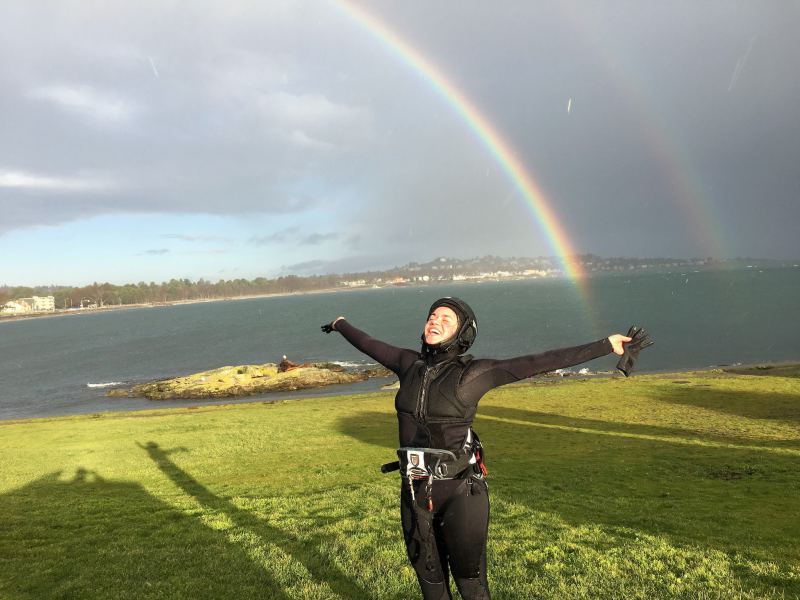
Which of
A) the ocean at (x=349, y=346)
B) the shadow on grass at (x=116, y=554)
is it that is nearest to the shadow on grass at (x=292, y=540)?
the shadow on grass at (x=116, y=554)

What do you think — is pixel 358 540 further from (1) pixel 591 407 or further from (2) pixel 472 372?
(1) pixel 591 407

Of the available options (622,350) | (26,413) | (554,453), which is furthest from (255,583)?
(26,413)

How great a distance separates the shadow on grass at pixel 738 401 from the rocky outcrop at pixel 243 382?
3516cm

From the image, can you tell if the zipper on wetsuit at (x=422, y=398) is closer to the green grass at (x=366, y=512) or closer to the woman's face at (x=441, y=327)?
the woman's face at (x=441, y=327)

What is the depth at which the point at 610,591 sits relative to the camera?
6.55m

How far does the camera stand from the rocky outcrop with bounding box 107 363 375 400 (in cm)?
5716

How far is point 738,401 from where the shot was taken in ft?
93.9

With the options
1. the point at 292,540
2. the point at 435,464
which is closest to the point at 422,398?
the point at 435,464

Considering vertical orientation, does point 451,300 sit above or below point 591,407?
above

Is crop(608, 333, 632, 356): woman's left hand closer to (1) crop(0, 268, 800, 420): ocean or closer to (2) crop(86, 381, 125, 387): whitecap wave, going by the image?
(1) crop(0, 268, 800, 420): ocean

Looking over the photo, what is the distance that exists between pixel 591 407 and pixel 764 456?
1302 centimetres

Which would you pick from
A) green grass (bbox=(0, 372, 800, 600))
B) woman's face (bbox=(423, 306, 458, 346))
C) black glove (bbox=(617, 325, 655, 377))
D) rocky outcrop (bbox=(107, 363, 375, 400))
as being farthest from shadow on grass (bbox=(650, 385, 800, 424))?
rocky outcrop (bbox=(107, 363, 375, 400))

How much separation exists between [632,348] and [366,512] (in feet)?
25.7

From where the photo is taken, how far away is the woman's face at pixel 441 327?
15.1ft
